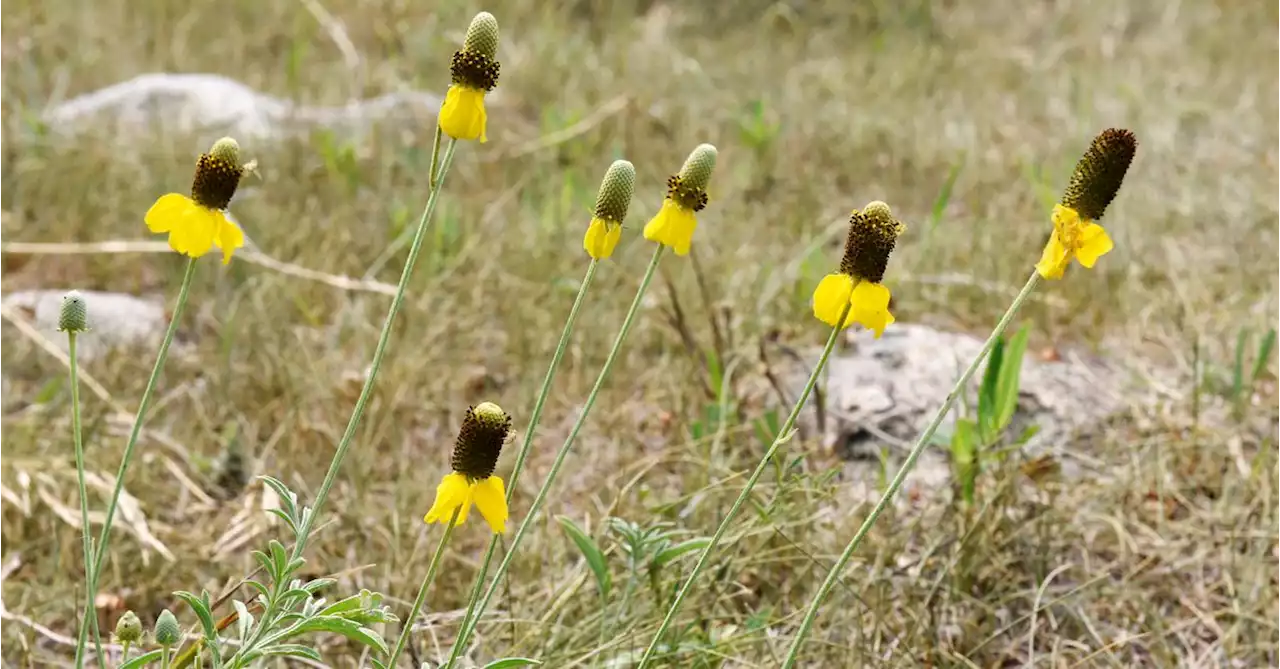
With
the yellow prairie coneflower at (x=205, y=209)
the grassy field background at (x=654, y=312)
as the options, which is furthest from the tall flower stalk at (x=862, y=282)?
the yellow prairie coneflower at (x=205, y=209)

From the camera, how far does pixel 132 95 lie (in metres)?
3.21

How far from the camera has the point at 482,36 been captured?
91 cm

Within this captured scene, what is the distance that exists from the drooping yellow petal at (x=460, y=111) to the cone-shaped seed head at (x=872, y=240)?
1.02 feet

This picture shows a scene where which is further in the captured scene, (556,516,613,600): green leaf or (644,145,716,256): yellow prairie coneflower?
(556,516,613,600): green leaf

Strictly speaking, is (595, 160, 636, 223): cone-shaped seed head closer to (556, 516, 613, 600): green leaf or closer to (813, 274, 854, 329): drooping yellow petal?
(813, 274, 854, 329): drooping yellow petal

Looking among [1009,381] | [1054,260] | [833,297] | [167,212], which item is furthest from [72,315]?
[1009,381]

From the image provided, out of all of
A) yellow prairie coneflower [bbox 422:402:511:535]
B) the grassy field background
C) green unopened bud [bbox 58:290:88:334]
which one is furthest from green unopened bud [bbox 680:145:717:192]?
green unopened bud [bbox 58:290:88:334]

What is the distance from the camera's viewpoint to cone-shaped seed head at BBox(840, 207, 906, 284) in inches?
34.5

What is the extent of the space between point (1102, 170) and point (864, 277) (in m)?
0.20

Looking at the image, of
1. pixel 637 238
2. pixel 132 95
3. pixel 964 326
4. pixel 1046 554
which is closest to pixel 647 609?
pixel 1046 554

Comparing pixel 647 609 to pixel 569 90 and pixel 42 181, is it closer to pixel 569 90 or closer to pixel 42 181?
pixel 42 181

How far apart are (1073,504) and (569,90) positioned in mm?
2437

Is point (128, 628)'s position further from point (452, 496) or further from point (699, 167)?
point (699, 167)

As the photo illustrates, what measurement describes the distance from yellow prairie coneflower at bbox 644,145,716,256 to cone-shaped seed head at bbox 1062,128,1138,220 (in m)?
0.30
